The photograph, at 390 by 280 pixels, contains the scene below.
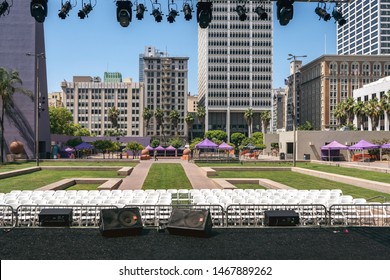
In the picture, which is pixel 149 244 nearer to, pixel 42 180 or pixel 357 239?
pixel 357 239

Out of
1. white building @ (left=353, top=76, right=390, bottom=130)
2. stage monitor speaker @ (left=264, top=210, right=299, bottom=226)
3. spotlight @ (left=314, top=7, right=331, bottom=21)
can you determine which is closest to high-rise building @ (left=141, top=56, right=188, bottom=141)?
white building @ (left=353, top=76, right=390, bottom=130)

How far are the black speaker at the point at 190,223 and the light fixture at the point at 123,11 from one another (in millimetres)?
12287

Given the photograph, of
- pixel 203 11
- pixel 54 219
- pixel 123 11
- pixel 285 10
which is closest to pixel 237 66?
pixel 203 11

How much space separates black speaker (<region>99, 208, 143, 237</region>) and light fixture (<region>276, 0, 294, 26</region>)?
12942 mm

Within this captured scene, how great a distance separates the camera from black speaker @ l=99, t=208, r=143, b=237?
11.4 meters

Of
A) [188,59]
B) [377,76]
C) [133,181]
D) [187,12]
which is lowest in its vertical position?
[133,181]

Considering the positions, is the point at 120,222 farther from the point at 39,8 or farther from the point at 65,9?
the point at 65,9

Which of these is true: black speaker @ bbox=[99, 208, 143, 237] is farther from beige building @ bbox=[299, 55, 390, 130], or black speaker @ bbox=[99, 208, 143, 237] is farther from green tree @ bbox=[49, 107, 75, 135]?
beige building @ bbox=[299, 55, 390, 130]

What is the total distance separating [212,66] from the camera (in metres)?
156

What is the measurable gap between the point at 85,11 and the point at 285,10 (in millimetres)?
10856

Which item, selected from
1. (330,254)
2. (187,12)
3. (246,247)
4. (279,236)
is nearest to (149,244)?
(246,247)

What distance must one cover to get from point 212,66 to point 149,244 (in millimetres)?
149146

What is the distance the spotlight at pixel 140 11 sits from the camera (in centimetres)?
2267

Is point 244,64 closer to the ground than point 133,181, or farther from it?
farther from it
